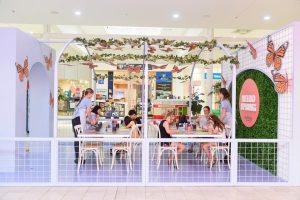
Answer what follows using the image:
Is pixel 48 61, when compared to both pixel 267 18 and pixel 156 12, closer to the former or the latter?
pixel 156 12

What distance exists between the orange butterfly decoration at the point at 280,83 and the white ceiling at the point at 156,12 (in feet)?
9.25

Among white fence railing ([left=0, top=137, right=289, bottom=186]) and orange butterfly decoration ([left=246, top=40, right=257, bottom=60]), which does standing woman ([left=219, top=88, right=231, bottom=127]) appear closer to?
white fence railing ([left=0, top=137, right=289, bottom=186])

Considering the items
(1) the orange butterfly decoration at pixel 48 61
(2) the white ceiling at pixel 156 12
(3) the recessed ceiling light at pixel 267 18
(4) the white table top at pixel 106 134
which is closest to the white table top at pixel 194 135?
(4) the white table top at pixel 106 134

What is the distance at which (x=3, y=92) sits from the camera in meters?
5.70

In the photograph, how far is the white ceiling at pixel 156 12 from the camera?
7719mm

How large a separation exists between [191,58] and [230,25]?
4.65 metres

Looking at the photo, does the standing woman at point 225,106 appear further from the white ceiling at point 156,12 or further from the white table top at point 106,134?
the white ceiling at point 156,12

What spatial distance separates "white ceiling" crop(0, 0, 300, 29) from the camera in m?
7.72
